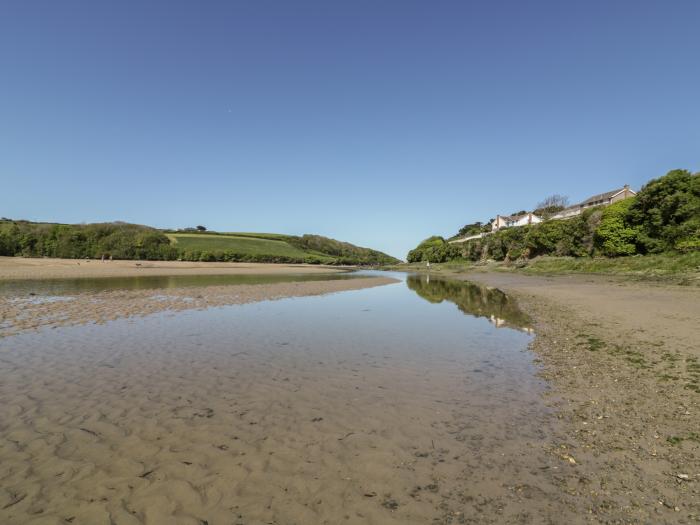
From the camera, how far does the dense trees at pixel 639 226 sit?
→ 42.5 metres

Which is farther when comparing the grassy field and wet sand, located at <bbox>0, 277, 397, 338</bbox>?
the grassy field

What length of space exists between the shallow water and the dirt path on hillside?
24.4 inches

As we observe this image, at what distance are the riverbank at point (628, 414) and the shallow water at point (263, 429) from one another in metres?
0.64

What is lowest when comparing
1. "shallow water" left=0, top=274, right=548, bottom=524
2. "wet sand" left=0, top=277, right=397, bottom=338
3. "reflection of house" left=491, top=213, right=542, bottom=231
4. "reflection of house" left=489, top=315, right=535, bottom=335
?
"shallow water" left=0, top=274, right=548, bottom=524

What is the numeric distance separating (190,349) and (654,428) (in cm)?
1306

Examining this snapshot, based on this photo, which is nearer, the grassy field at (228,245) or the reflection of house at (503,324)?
the reflection of house at (503,324)

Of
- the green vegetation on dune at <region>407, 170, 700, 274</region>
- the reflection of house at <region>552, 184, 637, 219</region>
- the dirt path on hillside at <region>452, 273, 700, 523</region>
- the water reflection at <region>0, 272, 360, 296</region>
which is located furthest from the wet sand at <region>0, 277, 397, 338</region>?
the reflection of house at <region>552, 184, 637, 219</region>

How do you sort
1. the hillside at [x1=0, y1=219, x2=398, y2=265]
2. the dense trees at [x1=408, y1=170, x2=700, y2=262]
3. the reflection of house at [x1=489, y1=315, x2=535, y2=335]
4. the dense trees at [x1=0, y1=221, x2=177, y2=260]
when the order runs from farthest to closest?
1. the hillside at [x1=0, y1=219, x2=398, y2=265]
2. the dense trees at [x1=0, y1=221, x2=177, y2=260]
3. the dense trees at [x1=408, y1=170, x2=700, y2=262]
4. the reflection of house at [x1=489, y1=315, x2=535, y2=335]

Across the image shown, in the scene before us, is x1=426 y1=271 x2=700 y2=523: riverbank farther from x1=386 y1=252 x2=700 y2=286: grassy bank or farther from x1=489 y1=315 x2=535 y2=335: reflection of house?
x1=386 y1=252 x2=700 y2=286: grassy bank

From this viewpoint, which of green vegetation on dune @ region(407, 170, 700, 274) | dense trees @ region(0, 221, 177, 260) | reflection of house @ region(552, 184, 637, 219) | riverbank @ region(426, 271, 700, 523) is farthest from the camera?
reflection of house @ region(552, 184, 637, 219)

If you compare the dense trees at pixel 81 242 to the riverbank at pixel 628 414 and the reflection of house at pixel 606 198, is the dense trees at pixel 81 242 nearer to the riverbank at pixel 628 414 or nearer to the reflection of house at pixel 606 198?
the riverbank at pixel 628 414

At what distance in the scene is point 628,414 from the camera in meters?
6.59

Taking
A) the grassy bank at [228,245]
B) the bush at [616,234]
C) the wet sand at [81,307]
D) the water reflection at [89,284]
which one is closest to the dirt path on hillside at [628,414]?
the wet sand at [81,307]

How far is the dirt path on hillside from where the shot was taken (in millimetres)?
4289
